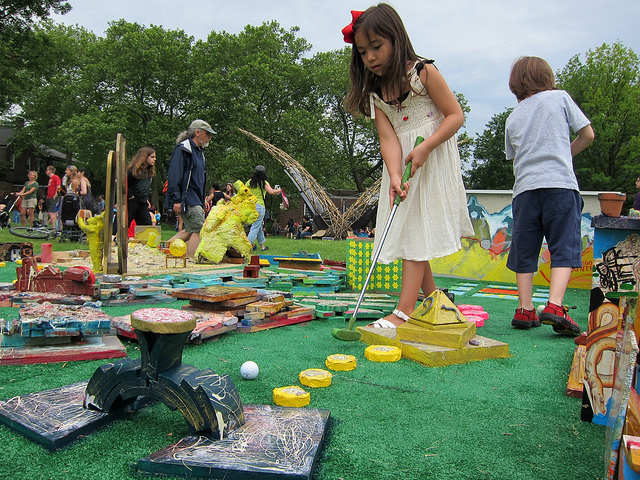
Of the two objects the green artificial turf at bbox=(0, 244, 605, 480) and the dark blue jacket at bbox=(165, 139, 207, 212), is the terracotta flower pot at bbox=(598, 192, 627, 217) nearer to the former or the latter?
the green artificial turf at bbox=(0, 244, 605, 480)

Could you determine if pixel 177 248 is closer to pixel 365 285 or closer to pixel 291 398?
pixel 365 285

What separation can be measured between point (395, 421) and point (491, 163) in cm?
3770

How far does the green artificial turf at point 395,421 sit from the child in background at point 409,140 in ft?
2.33

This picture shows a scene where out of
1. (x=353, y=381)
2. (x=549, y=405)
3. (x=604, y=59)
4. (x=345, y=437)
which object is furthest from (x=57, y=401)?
(x=604, y=59)

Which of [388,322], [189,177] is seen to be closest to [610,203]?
[388,322]

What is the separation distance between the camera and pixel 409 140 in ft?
9.85

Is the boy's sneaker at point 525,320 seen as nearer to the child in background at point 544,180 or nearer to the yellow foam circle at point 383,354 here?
the child in background at point 544,180

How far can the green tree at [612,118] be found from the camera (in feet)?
91.2

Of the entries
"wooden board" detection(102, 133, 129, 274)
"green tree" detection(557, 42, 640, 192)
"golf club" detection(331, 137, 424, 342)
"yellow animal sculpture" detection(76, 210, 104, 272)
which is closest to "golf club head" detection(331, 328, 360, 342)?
"golf club" detection(331, 137, 424, 342)

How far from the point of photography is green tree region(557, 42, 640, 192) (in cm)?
2780

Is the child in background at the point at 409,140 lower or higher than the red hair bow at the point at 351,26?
lower

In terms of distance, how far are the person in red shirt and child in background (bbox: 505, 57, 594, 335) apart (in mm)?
12164

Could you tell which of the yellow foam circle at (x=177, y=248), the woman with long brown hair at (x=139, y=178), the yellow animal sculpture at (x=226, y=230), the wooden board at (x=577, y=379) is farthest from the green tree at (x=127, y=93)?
the wooden board at (x=577, y=379)

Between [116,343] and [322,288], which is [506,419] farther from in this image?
[322,288]
